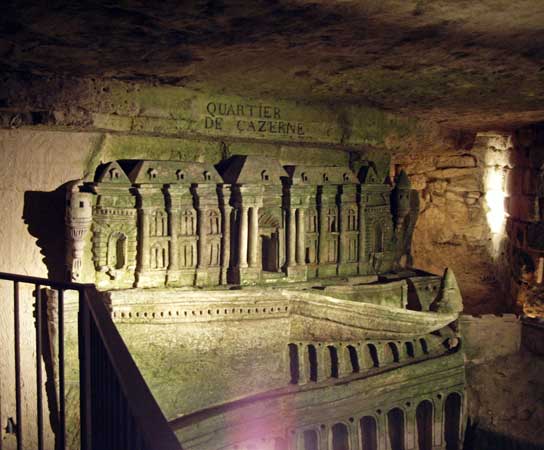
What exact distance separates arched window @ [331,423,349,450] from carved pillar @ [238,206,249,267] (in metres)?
2.63

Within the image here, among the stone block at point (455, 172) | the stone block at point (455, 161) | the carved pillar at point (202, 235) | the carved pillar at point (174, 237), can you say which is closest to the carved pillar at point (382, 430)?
the carved pillar at point (202, 235)

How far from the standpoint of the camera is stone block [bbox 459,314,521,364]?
9.47 metres

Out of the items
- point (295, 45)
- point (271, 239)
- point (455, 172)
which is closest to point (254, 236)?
point (271, 239)

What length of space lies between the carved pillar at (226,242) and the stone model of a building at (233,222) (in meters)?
0.01

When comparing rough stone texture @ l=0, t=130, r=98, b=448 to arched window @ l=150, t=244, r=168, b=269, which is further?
arched window @ l=150, t=244, r=168, b=269

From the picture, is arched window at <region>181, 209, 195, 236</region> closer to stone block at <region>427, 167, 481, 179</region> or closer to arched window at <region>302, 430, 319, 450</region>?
arched window at <region>302, 430, 319, 450</region>

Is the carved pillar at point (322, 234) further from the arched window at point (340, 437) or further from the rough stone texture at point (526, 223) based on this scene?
the rough stone texture at point (526, 223)

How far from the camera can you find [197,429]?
6.94 meters

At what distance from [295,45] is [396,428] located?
6.07 m

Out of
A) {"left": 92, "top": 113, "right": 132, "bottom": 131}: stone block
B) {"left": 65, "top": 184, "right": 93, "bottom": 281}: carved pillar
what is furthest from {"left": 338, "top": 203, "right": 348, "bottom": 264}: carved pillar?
{"left": 65, "top": 184, "right": 93, "bottom": 281}: carved pillar

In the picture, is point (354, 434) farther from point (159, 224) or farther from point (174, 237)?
point (159, 224)

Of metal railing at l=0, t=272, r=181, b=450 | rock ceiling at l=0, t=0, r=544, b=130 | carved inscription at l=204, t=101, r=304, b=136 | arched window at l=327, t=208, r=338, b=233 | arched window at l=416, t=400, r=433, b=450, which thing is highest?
rock ceiling at l=0, t=0, r=544, b=130

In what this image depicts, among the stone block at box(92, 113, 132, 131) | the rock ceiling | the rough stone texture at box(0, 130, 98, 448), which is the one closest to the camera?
the rock ceiling

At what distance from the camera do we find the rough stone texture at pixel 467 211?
1280 cm
